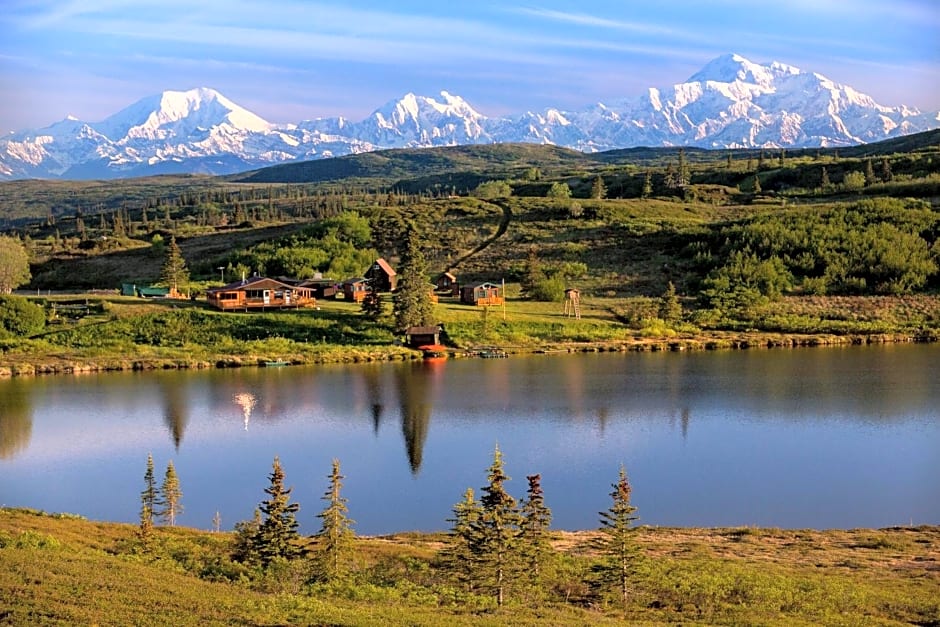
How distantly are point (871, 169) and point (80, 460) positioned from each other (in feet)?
369

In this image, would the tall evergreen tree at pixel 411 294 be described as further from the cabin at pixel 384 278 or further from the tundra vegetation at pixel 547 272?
the cabin at pixel 384 278

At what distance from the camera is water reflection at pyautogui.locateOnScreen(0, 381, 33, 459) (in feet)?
128

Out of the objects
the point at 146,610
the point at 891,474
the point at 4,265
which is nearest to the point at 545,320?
the point at 891,474

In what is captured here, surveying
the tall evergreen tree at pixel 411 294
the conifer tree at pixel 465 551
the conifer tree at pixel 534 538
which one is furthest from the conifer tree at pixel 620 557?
the tall evergreen tree at pixel 411 294

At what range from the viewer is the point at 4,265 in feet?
266

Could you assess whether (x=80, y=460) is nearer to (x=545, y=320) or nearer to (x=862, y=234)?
(x=545, y=320)

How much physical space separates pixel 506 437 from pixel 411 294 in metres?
26.8

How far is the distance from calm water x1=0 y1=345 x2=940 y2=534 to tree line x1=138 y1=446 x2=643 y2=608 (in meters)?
5.84

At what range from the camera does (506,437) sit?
3938 cm

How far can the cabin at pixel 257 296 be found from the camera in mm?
70625

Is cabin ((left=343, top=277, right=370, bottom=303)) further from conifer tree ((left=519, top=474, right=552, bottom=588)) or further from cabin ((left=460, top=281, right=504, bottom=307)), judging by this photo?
conifer tree ((left=519, top=474, right=552, bottom=588))

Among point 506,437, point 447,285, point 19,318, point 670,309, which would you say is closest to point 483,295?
point 447,285

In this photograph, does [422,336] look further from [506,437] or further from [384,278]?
[506,437]

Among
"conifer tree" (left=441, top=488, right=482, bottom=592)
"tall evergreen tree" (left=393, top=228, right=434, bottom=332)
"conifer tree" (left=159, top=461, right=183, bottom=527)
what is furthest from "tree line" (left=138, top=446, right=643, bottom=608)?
"tall evergreen tree" (left=393, top=228, right=434, bottom=332)
